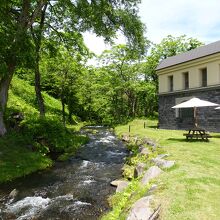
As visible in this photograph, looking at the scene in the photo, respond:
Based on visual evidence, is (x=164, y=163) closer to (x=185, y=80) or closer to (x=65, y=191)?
(x=65, y=191)

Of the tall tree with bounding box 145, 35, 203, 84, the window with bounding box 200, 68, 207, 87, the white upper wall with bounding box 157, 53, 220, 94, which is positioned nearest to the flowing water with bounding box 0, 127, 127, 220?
the white upper wall with bounding box 157, 53, 220, 94

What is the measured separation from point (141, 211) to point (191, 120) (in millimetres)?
24746

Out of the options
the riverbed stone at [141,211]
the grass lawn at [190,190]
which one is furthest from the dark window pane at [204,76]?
the riverbed stone at [141,211]

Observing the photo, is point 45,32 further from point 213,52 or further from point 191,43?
point 191,43

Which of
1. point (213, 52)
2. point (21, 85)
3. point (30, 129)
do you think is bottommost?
point (30, 129)

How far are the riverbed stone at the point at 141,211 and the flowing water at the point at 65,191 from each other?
1.95 m

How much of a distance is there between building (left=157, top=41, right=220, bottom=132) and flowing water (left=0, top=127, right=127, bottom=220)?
46.4 feet

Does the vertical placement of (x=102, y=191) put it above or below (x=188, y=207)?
below

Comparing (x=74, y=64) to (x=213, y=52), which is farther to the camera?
(x=74, y=64)

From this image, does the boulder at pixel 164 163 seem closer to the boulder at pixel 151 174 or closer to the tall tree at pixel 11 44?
the boulder at pixel 151 174

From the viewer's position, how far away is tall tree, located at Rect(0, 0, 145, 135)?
1512 centimetres

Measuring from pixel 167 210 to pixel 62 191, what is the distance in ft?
18.2

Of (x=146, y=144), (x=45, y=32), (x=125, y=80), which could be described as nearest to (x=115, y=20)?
(x=45, y=32)

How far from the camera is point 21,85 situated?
35.2 meters
